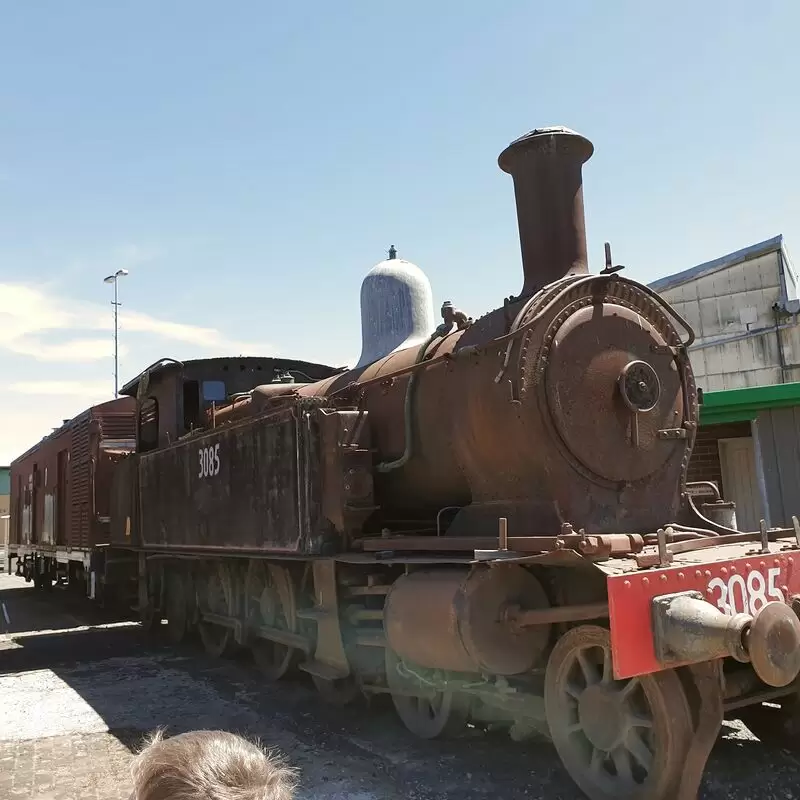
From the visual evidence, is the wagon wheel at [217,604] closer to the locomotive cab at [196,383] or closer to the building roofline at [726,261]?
the locomotive cab at [196,383]

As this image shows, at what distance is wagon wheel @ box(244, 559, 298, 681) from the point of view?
19.8ft

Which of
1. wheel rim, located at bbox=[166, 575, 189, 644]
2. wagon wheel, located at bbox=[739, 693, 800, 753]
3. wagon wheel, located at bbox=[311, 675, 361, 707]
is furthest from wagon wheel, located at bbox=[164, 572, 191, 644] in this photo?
wagon wheel, located at bbox=[739, 693, 800, 753]

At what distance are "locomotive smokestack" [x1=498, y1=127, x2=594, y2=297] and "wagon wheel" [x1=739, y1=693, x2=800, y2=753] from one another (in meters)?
2.64

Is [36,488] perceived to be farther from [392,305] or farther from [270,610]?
[270,610]

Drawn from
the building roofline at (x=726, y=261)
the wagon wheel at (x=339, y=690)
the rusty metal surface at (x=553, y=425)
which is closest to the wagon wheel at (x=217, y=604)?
the wagon wheel at (x=339, y=690)

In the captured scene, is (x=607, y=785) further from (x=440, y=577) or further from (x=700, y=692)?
(x=440, y=577)

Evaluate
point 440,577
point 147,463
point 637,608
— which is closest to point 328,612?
point 440,577

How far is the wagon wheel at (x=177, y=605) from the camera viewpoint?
8383mm

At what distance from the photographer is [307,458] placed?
17.1ft

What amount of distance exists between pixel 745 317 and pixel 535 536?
35.7 ft

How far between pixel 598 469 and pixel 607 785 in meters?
1.51

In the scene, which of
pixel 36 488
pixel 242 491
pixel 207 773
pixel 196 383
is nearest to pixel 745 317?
pixel 196 383

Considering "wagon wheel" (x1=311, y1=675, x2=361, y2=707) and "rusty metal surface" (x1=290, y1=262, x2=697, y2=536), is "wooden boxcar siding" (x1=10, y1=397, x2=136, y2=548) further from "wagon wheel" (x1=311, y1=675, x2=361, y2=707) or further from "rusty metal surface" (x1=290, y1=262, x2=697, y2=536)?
"rusty metal surface" (x1=290, y1=262, x2=697, y2=536)

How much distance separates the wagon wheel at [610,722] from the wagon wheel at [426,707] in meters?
0.86
